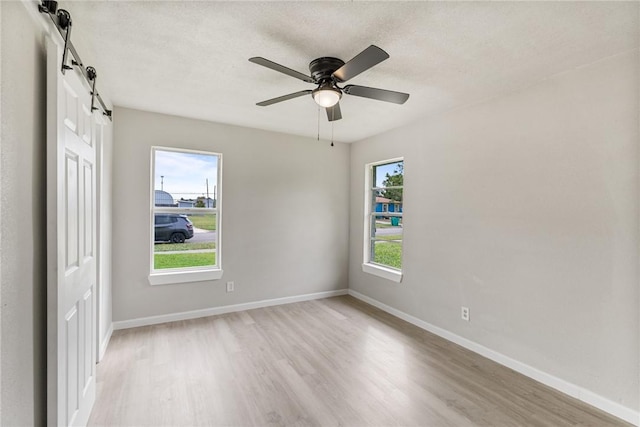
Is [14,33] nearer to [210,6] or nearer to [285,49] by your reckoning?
[210,6]

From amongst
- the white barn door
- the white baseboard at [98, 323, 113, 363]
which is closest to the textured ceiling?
the white barn door

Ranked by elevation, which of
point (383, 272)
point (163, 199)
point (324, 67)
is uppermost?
point (324, 67)

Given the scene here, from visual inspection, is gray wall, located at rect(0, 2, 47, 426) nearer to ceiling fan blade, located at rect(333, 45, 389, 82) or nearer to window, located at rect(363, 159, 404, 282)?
ceiling fan blade, located at rect(333, 45, 389, 82)

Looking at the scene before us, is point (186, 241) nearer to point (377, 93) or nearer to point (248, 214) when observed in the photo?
point (248, 214)

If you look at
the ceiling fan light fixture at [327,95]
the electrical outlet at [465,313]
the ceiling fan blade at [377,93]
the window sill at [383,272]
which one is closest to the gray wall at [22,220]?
the ceiling fan light fixture at [327,95]

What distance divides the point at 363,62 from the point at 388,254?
9.95 feet

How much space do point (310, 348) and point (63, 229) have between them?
2332mm

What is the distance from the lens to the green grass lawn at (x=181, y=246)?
363cm

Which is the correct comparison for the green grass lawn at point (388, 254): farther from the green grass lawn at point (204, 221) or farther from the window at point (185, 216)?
the green grass lawn at point (204, 221)

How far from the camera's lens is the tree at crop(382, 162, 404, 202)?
13.2ft

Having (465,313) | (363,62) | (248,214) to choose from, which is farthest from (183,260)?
(465,313)

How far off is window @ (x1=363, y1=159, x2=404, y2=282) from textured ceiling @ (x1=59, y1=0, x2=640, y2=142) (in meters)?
1.43

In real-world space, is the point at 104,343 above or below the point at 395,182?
below

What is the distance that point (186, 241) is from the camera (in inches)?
149
